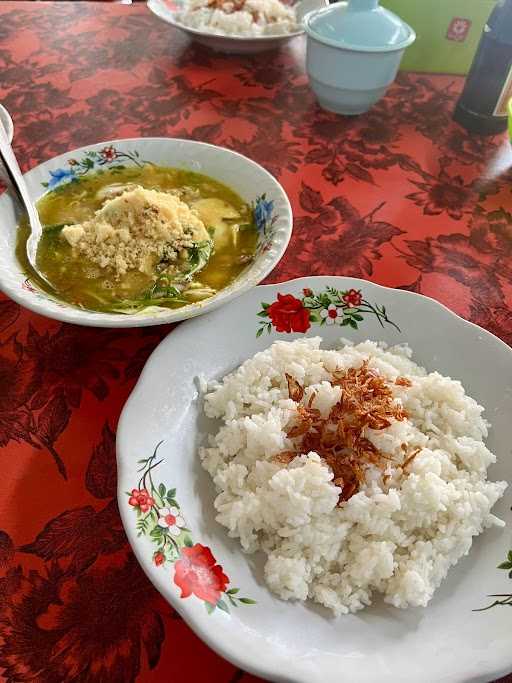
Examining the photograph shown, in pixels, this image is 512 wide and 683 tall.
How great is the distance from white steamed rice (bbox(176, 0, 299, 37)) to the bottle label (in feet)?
3.72

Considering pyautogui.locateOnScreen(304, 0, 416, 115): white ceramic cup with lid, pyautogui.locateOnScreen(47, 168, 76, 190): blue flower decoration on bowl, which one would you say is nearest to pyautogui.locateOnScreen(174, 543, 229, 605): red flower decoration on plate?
pyautogui.locateOnScreen(47, 168, 76, 190): blue flower decoration on bowl

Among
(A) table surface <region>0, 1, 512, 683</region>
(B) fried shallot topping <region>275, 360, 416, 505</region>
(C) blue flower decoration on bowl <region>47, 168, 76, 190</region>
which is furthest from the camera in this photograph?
(C) blue flower decoration on bowl <region>47, 168, 76, 190</region>

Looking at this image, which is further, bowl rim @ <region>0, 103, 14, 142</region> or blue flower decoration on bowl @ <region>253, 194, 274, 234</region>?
bowl rim @ <region>0, 103, 14, 142</region>

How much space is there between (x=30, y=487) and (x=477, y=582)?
0.97m

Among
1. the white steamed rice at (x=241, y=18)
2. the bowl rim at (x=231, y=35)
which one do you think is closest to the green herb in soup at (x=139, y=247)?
the bowl rim at (x=231, y=35)

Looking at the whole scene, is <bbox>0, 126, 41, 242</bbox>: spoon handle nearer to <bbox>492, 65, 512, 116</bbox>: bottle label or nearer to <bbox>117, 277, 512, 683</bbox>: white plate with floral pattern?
<bbox>117, 277, 512, 683</bbox>: white plate with floral pattern

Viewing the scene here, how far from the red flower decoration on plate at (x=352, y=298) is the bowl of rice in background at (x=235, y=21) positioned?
1701 mm

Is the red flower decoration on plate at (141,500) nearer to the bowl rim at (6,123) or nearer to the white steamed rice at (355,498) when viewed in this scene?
the white steamed rice at (355,498)

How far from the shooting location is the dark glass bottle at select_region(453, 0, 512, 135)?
204 centimetres

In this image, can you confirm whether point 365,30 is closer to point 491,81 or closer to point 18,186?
point 491,81

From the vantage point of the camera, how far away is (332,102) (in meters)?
2.39

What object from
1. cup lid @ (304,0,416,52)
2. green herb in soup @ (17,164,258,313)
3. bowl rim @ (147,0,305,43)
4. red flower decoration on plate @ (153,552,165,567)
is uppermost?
cup lid @ (304,0,416,52)

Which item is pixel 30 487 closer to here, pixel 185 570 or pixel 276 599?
pixel 185 570

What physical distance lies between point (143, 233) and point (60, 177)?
439mm
